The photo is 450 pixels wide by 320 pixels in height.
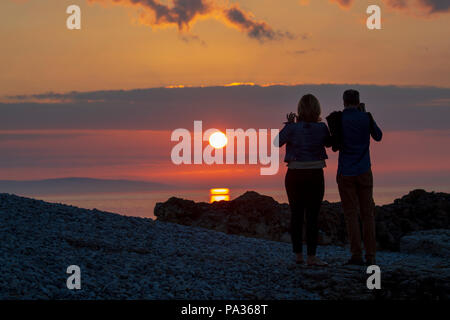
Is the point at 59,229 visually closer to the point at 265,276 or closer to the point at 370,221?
the point at 265,276

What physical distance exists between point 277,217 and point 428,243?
480cm

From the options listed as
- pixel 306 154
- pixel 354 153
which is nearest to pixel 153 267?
pixel 306 154

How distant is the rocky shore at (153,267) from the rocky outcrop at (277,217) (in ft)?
11.9

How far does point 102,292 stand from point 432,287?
6239mm

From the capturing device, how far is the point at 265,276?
11734 millimetres

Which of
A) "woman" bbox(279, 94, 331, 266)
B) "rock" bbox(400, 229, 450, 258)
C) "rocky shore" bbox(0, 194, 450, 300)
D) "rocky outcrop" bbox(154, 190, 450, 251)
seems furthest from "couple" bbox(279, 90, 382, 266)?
"rock" bbox(400, 229, 450, 258)

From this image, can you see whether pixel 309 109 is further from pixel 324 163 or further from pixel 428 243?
pixel 428 243

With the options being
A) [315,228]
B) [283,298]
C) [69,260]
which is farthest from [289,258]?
[69,260]

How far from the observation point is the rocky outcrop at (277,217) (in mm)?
18672

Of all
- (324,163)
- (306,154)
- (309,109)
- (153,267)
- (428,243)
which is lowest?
(153,267)

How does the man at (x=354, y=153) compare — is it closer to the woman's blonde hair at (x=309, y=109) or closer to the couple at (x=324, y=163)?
the couple at (x=324, y=163)

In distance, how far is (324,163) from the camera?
11.5 metres

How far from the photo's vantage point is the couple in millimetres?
11453

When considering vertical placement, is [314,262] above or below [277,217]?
below
